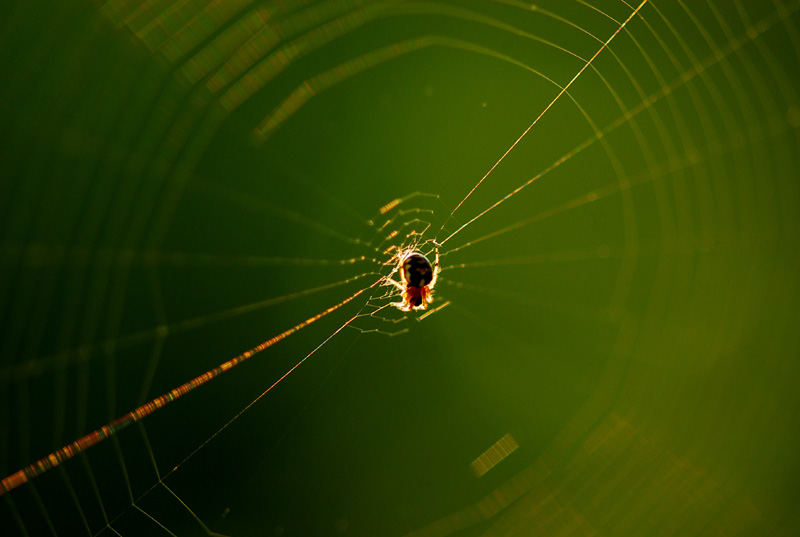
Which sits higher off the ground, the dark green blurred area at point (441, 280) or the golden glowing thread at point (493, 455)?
the dark green blurred area at point (441, 280)

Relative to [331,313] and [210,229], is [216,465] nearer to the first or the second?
[331,313]

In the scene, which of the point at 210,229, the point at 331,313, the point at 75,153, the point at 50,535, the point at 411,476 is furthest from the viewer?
the point at 411,476

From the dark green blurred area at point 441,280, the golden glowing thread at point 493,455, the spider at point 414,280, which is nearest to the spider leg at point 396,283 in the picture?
the spider at point 414,280

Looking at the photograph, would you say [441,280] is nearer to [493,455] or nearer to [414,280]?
[414,280]

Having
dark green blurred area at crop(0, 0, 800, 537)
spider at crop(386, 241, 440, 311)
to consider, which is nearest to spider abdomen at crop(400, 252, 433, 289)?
spider at crop(386, 241, 440, 311)

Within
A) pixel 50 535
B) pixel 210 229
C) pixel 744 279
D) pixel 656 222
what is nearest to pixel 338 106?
pixel 210 229

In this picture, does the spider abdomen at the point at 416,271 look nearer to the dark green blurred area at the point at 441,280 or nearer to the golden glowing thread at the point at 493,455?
the dark green blurred area at the point at 441,280

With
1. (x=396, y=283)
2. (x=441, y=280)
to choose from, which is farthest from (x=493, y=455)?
(x=396, y=283)
